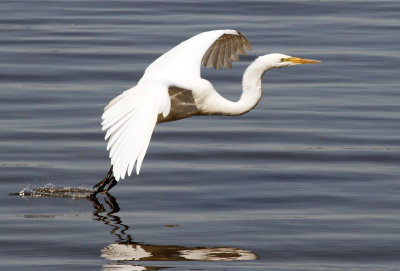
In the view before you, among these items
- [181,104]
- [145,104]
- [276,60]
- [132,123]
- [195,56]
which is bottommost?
[132,123]

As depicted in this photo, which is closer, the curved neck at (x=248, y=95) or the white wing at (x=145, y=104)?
the white wing at (x=145, y=104)

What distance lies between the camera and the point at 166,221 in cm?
880

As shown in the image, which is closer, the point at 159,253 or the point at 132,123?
the point at 159,253

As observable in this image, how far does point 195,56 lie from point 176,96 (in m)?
0.50

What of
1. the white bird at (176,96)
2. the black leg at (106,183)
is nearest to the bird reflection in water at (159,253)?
the white bird at (176,96)

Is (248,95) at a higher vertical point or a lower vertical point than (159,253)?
higher

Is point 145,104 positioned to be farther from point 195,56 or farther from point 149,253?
point 195,56

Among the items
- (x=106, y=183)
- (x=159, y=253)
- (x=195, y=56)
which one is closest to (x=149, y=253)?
(x=159, y=253)

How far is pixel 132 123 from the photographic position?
820 centimetres

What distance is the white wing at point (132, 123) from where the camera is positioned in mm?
7875

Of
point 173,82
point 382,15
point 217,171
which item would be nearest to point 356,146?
point 217,171

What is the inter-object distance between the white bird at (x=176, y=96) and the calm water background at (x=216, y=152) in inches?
22.4

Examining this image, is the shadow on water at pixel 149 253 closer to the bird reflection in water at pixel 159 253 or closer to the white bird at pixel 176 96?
the bird reflection in water at pixel 159 253

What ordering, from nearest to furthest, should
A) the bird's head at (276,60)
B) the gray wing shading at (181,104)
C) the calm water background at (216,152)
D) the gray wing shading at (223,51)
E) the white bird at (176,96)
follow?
the white bird at (176,96)
the calm water background at (216,152)
the bird's head at (276,60)
the gray wing shading at (181,104)
the gray wing shading at (223,51)
